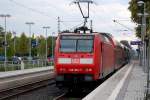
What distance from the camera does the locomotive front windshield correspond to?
24188 mm

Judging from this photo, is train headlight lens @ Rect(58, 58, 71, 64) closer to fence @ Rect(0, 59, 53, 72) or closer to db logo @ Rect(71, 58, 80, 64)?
db logo @ Rect(71, 58, 80, 64)

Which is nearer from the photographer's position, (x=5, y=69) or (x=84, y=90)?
(x=84, y=90)

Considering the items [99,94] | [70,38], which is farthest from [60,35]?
[99,94]

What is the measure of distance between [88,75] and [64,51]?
165cm

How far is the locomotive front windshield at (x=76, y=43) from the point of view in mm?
24188

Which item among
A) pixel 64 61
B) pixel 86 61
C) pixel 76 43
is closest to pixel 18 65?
pixel 76 43

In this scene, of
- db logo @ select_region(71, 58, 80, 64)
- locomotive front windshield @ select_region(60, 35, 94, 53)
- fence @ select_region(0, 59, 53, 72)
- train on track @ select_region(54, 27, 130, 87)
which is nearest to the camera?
train on track @ select_region(54, 27, 130, 87)

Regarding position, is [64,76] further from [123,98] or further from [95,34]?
[123,98]

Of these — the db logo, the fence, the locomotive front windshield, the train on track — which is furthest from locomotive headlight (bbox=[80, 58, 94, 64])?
the fence

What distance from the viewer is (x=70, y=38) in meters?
24.5


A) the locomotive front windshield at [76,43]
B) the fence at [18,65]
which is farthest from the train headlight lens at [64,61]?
the fence at [18,65]

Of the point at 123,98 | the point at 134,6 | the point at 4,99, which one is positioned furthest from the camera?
the point at 134,6

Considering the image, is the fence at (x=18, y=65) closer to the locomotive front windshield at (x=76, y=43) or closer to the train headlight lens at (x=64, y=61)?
the locomotive front windshield at (x=76, y=43)

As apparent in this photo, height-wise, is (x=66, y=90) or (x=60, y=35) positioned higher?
(x=60, y=35)
